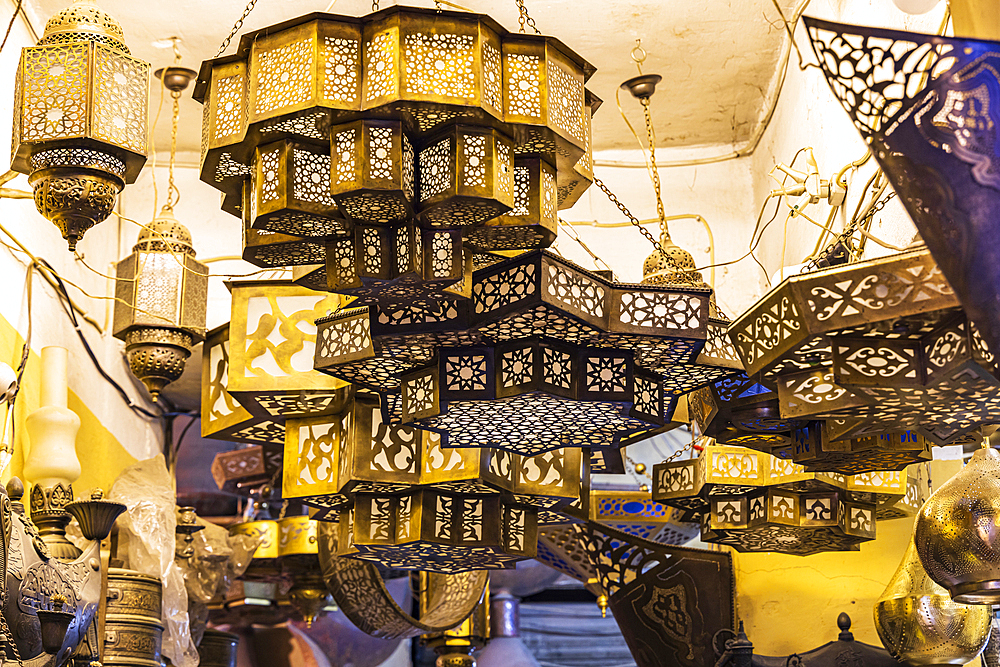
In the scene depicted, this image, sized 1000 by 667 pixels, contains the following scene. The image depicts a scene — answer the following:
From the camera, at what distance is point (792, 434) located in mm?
3715

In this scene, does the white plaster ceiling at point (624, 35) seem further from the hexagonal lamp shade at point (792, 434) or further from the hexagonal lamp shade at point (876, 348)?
the hexagonal lamp shade at point (876, 348)

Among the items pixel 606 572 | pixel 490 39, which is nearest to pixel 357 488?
pixel 490 39

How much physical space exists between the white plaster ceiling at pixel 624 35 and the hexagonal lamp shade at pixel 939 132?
325cm

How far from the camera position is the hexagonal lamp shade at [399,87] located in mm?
2658

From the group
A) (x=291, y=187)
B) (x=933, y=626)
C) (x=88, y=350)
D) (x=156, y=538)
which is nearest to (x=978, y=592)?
(x=933, y=626)

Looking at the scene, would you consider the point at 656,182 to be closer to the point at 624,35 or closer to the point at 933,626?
the point at 624,35

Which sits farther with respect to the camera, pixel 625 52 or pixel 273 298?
pixel 625 52

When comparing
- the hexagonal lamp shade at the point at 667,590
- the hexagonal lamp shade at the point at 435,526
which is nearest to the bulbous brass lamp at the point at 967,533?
the hexagonal lamp shade at the point at 435,526

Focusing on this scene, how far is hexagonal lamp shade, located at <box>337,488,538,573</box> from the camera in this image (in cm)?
401

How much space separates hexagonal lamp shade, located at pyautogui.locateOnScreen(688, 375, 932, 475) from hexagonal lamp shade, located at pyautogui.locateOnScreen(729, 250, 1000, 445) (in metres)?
0.41

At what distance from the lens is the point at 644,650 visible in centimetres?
602

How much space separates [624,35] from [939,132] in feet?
12.1

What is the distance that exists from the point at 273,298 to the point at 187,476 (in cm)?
448

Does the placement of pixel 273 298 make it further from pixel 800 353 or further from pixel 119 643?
pixel 800 353
